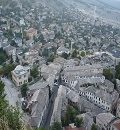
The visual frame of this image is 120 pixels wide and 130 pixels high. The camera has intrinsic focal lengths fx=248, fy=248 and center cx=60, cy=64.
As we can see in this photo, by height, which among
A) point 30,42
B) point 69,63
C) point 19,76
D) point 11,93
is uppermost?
point 19,76

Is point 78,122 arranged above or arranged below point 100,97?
above

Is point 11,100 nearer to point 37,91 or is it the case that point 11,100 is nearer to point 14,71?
point 37,91

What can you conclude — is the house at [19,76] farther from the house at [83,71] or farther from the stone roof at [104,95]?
the stone roof at [104,95]

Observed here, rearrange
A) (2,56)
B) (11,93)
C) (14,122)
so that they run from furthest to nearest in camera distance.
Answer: (2,56), (11,93), (14,122)

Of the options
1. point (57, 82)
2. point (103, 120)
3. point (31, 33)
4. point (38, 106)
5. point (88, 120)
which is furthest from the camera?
point (31, 33)

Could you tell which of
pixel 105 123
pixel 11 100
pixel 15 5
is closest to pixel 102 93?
pixel 105 123

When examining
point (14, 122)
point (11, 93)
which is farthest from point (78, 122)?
point (14, 122)

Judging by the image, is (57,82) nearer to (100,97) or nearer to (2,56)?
(100,97)
